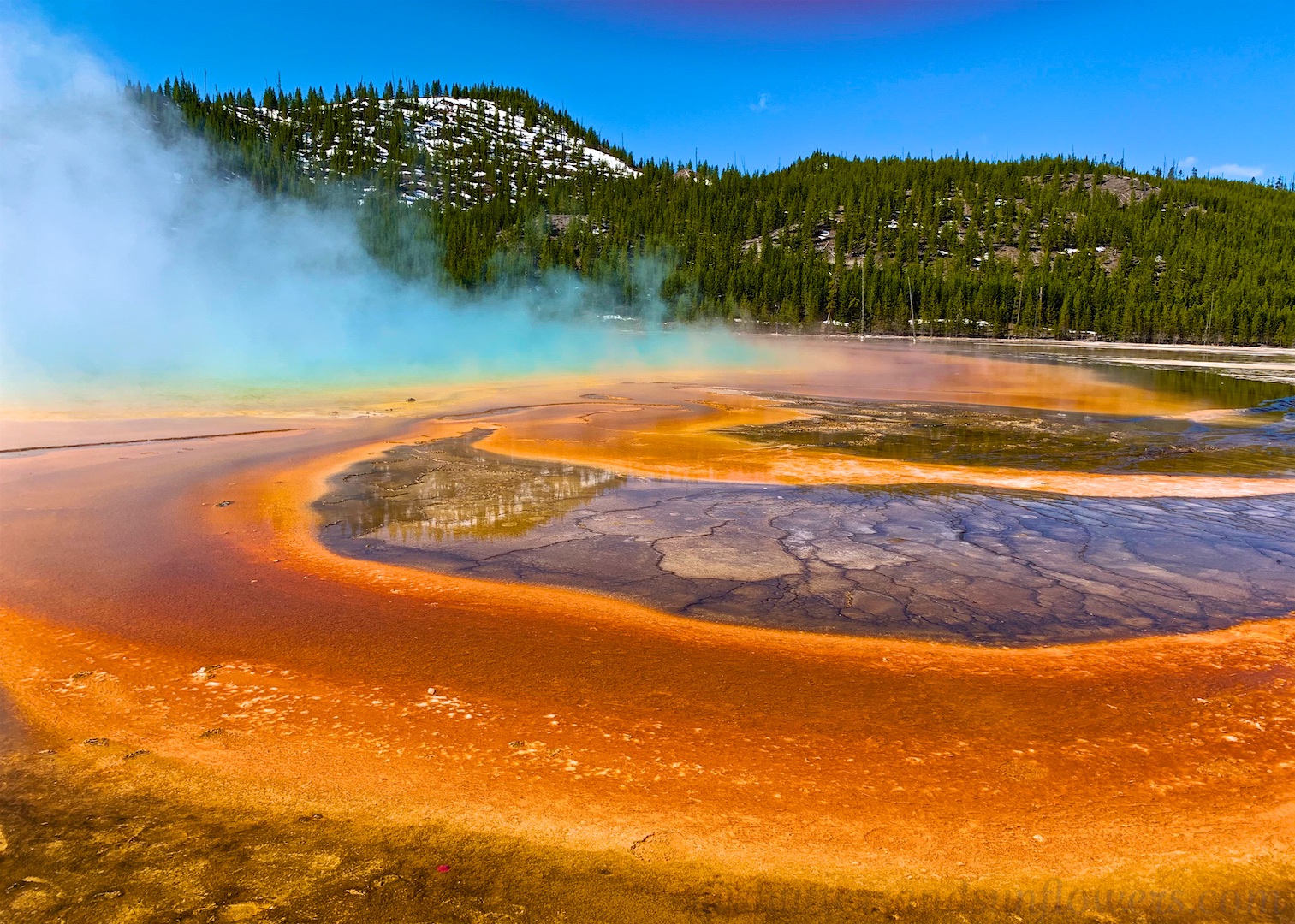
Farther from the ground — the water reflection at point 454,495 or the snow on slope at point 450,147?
the snow on slope at point 450,147

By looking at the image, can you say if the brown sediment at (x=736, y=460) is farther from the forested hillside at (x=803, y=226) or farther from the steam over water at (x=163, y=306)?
the forested hillside at (x=803, y=226)

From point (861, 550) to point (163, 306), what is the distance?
35.8 metres

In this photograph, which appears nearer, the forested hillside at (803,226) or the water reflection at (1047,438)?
the water reflection at (1047,438)

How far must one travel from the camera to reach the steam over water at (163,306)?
26.3 m

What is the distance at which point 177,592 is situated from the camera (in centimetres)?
615

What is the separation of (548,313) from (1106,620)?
66039 mm

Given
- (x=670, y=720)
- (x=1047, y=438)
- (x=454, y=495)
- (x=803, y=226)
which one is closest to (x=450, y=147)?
(x=803, y=226)

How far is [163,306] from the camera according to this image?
34.0 meters

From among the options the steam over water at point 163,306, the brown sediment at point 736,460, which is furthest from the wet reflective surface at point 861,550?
the steam over water at point 163,306

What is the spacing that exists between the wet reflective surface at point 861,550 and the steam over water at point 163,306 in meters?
14.9

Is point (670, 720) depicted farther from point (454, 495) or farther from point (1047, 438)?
point (1047, 438)

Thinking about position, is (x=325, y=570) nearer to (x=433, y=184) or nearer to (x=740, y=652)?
(x=740, y=652)

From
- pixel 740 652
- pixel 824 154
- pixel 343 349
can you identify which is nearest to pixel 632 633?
pixel 740 652

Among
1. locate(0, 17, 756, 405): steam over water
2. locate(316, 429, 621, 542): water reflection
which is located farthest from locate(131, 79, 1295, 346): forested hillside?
locate(316, 429, 621, 542): water reflection
